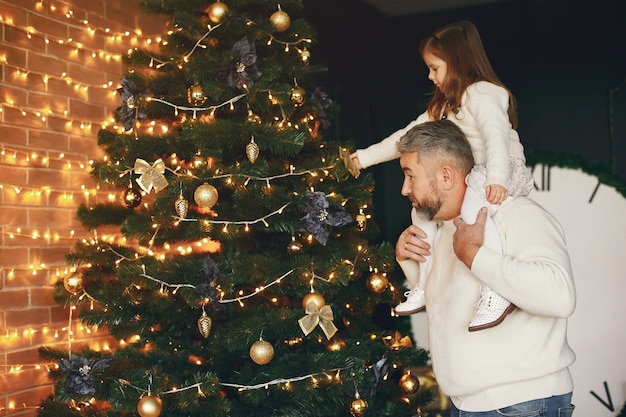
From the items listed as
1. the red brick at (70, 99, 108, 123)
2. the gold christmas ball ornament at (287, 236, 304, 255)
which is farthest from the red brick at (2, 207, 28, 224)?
the gold christmas ball ornament at (287, 236, 304, 255)

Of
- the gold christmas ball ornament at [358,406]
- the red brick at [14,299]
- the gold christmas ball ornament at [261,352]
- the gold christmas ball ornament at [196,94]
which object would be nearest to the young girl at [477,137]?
the gold christmas ball ornament at [358,406]

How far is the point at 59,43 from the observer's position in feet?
10.5

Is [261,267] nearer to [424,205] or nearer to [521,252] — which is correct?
[424,205]

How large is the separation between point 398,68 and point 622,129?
1389 millimetres

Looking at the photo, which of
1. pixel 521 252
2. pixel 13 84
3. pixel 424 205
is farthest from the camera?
pixel 13 84

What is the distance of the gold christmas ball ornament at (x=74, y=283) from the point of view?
8.63ft

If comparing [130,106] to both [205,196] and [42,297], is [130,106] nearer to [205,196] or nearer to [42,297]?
[205,196]

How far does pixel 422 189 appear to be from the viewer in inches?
86.5

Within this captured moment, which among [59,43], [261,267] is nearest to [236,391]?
[261,267]

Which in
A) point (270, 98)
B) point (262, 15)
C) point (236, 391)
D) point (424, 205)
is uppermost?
point (262, 15)

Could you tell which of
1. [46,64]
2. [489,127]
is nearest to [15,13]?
[46,64]

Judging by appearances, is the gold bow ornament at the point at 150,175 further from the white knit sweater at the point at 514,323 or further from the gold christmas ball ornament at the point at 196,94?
the white knit sweater at the point at 514,323

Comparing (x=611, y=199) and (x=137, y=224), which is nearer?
(x=137, y=224)

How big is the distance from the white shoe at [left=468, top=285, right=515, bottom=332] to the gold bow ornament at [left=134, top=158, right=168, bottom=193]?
3.35ft
